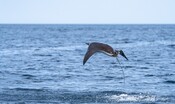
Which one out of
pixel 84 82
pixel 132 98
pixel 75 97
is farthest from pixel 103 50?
pixel 84 82

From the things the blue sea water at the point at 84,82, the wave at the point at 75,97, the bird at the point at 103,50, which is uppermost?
the bird at the point at 103,50

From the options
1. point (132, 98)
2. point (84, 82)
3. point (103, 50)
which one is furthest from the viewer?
point (84, 82)

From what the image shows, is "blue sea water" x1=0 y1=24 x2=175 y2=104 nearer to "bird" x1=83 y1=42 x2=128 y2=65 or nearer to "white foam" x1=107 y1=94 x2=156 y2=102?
"white foam" x1=107 y1=94 x2=156 y2=102

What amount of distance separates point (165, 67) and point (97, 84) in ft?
46.4

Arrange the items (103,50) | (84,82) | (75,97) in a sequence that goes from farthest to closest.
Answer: (84,82) → (75,97) → (103,50)

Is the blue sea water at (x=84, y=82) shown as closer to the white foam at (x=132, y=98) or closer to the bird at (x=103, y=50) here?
the white foam at (x=132, y=98)

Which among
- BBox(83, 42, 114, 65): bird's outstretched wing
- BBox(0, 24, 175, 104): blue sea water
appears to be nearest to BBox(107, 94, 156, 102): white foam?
BBox(0, 24, 175, 104): blue sea water

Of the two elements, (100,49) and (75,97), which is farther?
(75,97)

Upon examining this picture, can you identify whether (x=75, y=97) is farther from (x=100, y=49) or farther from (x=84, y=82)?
(x=100, y=49)

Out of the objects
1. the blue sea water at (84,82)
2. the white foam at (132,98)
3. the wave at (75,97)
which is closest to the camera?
the wave at (75,97)

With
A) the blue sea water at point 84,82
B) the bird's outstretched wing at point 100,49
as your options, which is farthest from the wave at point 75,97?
the bird's outstretched wing at point 100,49

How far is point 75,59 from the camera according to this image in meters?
60.0

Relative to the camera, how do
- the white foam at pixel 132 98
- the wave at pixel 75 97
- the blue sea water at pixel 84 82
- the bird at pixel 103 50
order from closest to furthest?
the bird at pixel 103 50, the wave at pixel 75 97, the white foam at pixel 132 98, the blue sea water at pixel 84 82

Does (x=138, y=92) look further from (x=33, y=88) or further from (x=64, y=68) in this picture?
(x=64, y=68)
